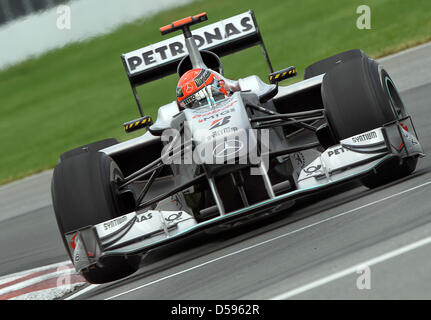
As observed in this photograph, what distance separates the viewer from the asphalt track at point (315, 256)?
4.32 metres

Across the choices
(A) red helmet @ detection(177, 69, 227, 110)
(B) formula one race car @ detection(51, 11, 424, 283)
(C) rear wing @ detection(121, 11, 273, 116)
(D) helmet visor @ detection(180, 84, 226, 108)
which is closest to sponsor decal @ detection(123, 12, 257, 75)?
(C) rear wing @ detection(121, 11, 273, 116)

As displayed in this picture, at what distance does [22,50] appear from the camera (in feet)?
81.8

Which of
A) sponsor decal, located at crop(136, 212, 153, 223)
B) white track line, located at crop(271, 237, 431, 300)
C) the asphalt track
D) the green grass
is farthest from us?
the green grass

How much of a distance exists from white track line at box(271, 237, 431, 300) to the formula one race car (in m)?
1.50

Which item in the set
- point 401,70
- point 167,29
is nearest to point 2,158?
point 401,70

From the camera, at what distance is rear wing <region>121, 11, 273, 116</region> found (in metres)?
9.20

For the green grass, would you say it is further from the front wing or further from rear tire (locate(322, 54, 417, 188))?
the front wing

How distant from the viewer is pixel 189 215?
665cm

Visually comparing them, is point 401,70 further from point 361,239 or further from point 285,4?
point 285,4

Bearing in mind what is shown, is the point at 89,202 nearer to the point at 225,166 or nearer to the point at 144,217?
the point at 144,217

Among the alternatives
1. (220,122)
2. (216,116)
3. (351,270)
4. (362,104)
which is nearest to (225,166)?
(220,122)

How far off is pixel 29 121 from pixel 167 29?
49.5 ft

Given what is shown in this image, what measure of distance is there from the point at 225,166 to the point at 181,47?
324 centimetres
